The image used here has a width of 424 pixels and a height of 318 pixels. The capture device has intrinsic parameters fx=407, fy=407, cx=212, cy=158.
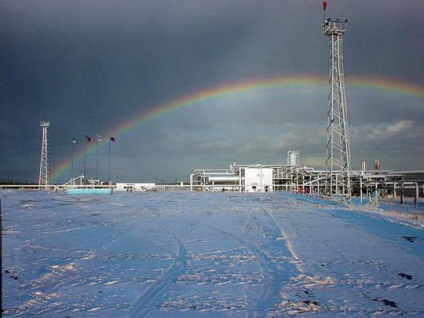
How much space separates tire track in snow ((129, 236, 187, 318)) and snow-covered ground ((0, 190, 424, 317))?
0.6 inches

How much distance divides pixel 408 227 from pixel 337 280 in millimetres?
8857

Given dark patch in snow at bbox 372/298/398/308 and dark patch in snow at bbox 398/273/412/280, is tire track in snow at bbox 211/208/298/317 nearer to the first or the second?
dark patch in snow at bbox 372/298/398/308

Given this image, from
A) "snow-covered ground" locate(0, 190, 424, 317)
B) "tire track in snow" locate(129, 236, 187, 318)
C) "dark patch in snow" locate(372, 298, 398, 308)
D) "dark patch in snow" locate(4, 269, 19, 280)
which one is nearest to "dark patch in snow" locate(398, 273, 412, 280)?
"snow-covered ground" locate(0, 190, 424, 317)

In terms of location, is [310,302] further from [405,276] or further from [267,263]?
[267,263]

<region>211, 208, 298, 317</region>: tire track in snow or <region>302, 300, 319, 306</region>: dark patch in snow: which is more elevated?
<region>211, 208, 298, 317</region>: tire track in snow

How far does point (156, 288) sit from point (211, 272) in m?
1.40

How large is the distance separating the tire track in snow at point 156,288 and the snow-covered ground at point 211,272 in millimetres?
15

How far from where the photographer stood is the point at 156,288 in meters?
6.42

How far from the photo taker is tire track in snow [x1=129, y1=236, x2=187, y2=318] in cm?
537

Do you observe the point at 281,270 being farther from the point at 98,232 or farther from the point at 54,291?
the point at 98,232

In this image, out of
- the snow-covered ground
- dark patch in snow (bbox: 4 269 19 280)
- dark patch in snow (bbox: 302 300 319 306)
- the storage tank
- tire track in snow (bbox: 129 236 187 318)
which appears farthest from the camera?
the storage tank

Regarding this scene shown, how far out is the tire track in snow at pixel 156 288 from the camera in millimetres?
5371

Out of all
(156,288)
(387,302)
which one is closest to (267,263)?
(156,288)

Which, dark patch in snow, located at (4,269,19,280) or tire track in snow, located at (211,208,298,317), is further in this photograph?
dark patch in snow, located at (4,269,19,280)
